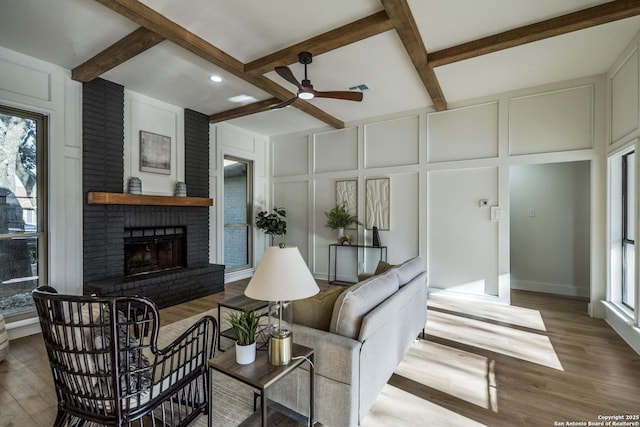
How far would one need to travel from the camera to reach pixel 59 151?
11.2 feet

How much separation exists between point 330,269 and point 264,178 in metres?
2.47

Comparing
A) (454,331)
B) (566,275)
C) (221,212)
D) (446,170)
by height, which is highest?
(446,170)

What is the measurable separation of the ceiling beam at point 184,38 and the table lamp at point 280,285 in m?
2.31

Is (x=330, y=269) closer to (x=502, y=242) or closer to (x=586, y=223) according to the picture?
(x=502, y=242)

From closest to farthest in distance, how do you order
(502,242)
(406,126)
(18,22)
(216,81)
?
(18,22), (216,81), (502,242), (406,126)

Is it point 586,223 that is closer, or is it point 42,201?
point 42,201

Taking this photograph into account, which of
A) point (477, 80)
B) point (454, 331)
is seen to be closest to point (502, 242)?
point (454, 331)

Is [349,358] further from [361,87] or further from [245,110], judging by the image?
[245,110]

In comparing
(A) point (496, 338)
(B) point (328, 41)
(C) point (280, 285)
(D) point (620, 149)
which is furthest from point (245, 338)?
(D) point (620, 149)

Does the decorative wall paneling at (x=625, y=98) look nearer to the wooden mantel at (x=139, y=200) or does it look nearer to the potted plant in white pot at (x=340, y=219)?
the potted plant in white pot at (x=340, y=219)

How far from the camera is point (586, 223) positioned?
14.4 feet

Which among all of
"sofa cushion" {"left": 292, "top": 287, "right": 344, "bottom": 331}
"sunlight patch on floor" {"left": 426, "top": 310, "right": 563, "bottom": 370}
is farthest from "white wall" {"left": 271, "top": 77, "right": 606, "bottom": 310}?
"sofa cushion" {"left": 292, "top": 287, "right": 344, "bottom": 331}

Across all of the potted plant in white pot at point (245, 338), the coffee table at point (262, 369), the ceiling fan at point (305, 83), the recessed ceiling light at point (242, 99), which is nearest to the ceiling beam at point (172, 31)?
the ceiling fan at point (305, 83)

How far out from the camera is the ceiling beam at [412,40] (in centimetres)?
230
